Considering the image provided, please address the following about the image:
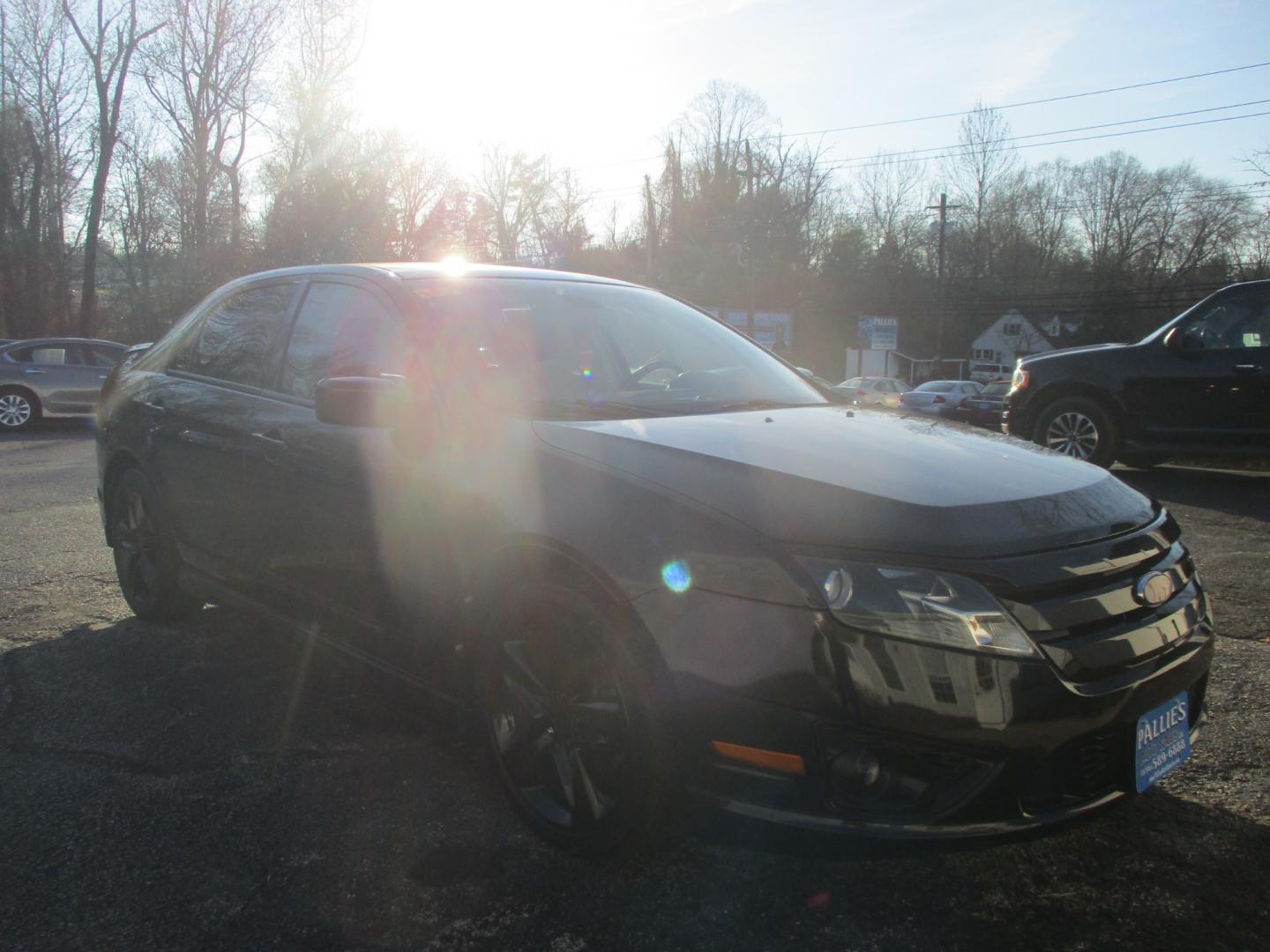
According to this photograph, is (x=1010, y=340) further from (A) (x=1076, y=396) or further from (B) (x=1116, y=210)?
(A) (x=1076, y=396)

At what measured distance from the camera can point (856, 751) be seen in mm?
1933

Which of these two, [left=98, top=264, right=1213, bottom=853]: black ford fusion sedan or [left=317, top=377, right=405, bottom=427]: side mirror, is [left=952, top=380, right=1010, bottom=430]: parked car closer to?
[left=98, top=264, right=1213, bottom=853]: black ford fusion sedan

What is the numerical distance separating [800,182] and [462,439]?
54.9m

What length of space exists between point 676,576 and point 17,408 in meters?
16.2

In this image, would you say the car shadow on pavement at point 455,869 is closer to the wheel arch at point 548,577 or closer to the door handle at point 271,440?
the wheel arch at point 548,577

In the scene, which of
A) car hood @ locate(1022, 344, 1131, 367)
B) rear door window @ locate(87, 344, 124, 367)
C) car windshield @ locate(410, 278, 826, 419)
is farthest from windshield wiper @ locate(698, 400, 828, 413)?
rear door window @ locate(87, 344, 124, 367)

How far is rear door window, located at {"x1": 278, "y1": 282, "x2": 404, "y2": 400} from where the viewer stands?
3119 mm

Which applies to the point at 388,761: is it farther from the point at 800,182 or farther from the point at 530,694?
the point at 800,182

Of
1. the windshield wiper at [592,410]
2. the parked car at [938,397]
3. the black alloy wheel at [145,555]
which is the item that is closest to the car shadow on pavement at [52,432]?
the black alloy wheel at [145,555]

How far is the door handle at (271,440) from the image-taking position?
3.32m

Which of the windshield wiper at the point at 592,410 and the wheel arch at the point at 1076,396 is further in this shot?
the wheel arch at the point at 1076,396

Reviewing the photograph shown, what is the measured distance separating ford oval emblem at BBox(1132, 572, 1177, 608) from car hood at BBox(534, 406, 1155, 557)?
0.13 metres

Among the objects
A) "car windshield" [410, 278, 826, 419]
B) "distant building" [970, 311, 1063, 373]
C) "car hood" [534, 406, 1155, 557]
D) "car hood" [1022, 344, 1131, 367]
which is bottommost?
"car hood" [534, 406, 1155, 557]

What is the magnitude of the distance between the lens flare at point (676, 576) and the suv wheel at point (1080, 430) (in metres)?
7.39
